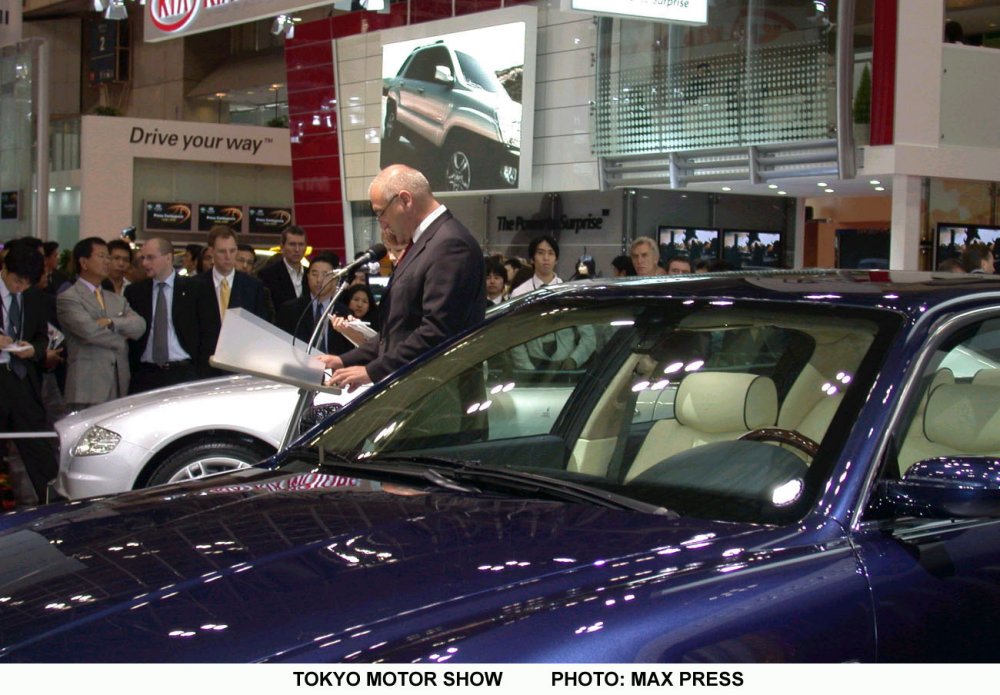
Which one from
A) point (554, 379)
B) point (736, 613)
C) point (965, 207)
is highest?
point (965, 207)

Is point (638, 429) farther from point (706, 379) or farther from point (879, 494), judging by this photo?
point (879, 494)

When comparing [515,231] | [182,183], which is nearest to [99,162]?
[182,183]

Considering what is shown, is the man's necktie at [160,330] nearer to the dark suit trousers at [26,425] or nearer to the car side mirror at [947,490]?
the dark suit trousers at [26,425]

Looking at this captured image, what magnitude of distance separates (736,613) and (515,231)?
67.3ft

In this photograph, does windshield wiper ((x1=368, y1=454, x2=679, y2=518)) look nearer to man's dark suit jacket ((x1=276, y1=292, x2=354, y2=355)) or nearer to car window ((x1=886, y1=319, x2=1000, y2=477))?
car window ((x1=886, y1=319, x2=1000, y2=477))

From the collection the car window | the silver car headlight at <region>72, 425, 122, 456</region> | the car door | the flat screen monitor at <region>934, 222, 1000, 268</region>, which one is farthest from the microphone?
the flat screen monitor at <region>934, 222, 1000, 268</region>

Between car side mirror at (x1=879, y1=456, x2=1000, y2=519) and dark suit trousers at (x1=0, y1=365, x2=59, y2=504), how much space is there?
636 centimetres

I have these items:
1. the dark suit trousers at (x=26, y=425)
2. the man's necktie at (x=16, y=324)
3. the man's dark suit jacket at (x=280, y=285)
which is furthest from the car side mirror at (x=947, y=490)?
the man's dark suit jacket at (x=280, y=285)

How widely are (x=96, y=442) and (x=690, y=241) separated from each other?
1542 cm

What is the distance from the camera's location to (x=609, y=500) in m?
2.52

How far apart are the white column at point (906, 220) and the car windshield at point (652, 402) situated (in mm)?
12452

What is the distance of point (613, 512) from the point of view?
2.46 metres

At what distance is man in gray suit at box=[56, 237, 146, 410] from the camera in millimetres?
8109

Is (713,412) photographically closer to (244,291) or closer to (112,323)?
(112,323)
